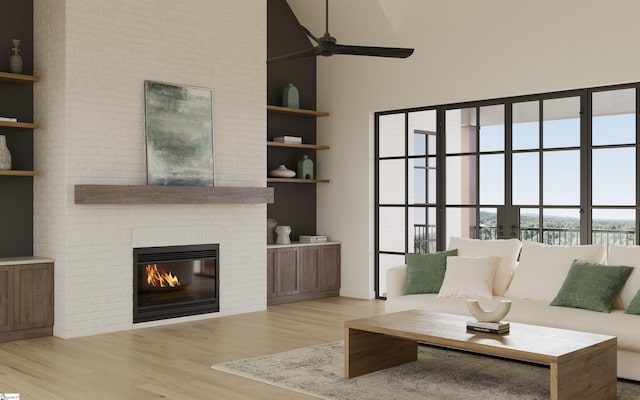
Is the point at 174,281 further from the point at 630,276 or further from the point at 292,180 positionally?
the point at 630,276

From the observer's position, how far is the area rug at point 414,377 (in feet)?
15.0

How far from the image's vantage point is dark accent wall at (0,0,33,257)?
22.0 ft

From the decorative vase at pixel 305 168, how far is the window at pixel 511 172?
877 millimetres

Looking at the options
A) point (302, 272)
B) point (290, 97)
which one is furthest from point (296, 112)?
point (302, 272)

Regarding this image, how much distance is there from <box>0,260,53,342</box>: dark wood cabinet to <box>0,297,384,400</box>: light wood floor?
0.13m

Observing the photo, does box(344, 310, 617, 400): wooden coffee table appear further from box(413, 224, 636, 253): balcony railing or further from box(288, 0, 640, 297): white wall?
box(288, 0, 640, 297): white wall

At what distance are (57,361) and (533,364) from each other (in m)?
3.64

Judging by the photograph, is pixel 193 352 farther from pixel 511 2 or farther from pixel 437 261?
pixel 511 2

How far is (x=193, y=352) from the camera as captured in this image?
5.84 meters

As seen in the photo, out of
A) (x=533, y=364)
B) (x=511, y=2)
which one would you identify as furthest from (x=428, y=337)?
(x=511, y=2)

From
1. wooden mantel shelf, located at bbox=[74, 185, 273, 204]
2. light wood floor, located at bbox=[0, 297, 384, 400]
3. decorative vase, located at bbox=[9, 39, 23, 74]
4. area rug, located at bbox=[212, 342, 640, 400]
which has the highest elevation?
decorative vase, located at bbox=[9, 39, 23, 74]

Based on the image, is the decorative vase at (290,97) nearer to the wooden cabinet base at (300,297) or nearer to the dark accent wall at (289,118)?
the dark accent wall at (289,118)

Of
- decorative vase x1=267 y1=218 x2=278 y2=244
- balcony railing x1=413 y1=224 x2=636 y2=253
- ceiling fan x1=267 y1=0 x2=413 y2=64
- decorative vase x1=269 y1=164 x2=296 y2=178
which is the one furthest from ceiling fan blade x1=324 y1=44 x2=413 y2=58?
decorative vase x1=267 y1=218 x2=278 y2=244

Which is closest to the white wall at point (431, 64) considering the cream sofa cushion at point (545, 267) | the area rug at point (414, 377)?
the cream sofa cushion at point (545, 267)
